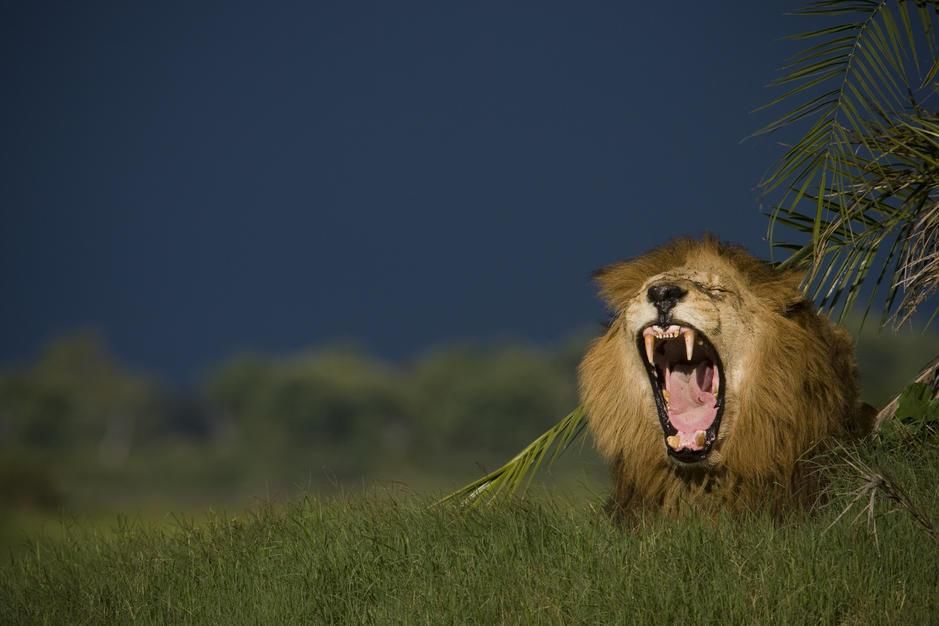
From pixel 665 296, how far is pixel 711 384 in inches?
18.9

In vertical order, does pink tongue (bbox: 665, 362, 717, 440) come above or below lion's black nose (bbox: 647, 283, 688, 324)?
below

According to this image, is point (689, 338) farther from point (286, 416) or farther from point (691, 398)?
point (286, 416)

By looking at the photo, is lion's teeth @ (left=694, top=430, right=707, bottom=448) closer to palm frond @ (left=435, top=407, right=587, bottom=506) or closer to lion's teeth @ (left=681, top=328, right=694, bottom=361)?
lion's teeth @ (left=681, top=328, right=694, bottom=361)

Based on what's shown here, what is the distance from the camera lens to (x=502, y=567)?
16.9 ft

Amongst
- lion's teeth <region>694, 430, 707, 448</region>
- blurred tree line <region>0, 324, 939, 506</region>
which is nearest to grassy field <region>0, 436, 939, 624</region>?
lion's teeth <region>694, 430, 707, 448</region>

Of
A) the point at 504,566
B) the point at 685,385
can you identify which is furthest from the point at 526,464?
the point at 504,566

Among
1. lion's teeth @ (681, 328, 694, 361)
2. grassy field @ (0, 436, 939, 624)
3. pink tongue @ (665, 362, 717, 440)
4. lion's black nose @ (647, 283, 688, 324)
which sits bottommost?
grassy field @ (0, 436, 939, 624)

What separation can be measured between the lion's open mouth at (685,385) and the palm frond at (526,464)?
1092 mm

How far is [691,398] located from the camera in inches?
213

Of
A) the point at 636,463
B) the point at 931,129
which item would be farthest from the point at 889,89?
the point at 636,463

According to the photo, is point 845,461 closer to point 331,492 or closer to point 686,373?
point 686,373

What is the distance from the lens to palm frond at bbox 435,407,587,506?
6629 mm

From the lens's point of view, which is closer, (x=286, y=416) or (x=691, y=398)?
(x=691, y=398)

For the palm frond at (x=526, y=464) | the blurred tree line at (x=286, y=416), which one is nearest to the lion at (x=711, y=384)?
the palm frond at (x=526, y=464)
